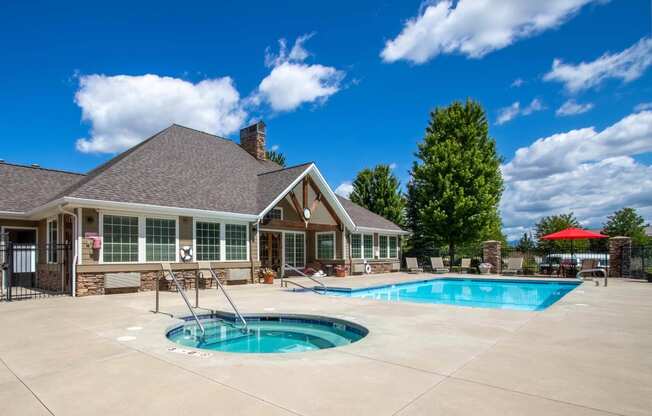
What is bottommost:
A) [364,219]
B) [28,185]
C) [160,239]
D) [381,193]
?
[160,239]

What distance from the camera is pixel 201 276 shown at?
14.4 metres

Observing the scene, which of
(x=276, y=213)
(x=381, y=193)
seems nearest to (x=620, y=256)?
(x=381, y=193)

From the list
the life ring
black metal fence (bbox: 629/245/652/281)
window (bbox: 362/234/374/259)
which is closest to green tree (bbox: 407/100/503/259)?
window (bbox: 362/234/374/259)

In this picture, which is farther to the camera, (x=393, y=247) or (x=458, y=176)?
(x=393, y=247)

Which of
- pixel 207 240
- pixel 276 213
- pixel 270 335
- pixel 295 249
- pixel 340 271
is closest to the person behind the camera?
pixel 270 335

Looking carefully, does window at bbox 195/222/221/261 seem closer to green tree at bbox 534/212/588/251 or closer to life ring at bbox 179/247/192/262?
life ring at bbox 179/247/192/262

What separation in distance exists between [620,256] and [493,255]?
20.4ft

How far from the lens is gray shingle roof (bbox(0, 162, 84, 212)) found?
1558 cm

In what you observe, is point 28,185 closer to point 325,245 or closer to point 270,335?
point 325,245

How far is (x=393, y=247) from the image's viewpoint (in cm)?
2602

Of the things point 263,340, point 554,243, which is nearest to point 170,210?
point 263,340

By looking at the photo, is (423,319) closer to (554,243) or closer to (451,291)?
(451,291)

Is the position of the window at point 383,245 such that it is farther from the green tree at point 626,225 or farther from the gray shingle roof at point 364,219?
the green tree at point 626,225

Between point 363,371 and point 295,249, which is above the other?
point 295,249
